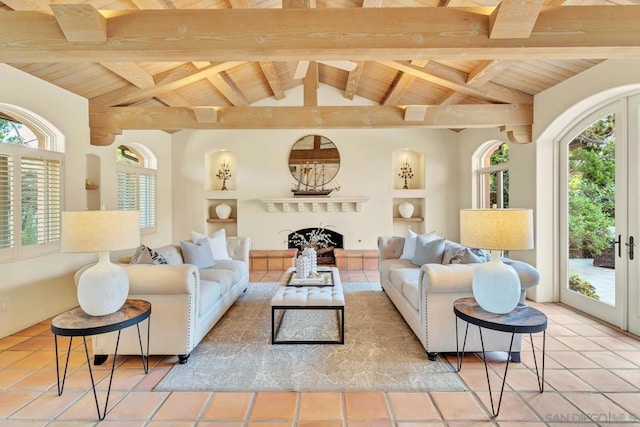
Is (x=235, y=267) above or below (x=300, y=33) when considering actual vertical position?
below

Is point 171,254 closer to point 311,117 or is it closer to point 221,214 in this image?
point 311,117

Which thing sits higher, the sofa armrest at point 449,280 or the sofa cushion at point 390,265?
the sofa armrest at point 449,280

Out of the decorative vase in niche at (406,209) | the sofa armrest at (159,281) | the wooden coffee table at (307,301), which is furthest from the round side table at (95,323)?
the decorative vase in niche at (406,209)

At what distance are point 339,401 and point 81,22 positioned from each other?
122 inches

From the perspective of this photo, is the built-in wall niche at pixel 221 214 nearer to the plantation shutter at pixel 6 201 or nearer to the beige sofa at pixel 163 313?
the plantation shutter at pixel 6 201

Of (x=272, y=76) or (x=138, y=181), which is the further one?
(x=138, y=181)

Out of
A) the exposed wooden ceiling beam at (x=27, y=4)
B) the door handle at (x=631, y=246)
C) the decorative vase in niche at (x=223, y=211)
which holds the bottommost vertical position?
the door handle at (x=631, y=246)

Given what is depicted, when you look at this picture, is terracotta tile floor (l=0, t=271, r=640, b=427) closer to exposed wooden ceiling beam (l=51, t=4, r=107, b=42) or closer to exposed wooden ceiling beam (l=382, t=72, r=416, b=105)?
exposed wooden ceiling beam (l=51, t=4, r=107, b=42)

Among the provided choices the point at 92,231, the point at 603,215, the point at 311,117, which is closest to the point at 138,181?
the point at 311,117

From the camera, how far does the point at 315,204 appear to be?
6.65m

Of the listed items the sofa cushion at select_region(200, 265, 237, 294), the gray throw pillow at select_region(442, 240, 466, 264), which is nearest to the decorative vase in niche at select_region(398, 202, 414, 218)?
the gray throw pillow at select_region(442, 240, 466, 264)

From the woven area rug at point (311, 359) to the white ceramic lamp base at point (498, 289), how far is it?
625mm

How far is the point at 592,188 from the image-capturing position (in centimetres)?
371

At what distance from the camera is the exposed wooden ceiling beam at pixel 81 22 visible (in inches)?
85.5
